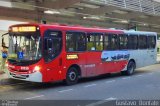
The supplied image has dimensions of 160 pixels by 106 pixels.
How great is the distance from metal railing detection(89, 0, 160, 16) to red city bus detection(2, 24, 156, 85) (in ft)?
25.9

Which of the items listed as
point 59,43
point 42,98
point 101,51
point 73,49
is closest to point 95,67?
point 101,51

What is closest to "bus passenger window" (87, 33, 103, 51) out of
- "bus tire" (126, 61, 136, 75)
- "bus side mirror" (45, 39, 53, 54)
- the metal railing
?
"bus side mirror" (45, 39, 53, 54)

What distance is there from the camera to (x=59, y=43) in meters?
14.7

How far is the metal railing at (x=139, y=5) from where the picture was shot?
26.6 metres

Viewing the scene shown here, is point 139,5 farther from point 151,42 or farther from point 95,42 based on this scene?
point 95,42

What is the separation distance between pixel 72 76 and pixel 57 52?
4.97ft

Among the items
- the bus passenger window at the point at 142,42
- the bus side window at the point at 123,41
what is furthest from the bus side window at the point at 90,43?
the bus passenger window at the point at 142,42

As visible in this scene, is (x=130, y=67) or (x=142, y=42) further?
(x=142, y=42)

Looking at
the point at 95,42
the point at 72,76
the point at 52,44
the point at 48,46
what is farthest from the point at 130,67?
the point at 48,46

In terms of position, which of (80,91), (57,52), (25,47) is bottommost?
(80,91)

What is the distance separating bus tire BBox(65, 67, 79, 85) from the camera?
15.2 m

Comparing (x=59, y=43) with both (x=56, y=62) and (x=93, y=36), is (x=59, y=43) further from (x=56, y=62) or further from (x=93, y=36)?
(x=93, y=36)

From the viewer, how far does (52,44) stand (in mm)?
14328

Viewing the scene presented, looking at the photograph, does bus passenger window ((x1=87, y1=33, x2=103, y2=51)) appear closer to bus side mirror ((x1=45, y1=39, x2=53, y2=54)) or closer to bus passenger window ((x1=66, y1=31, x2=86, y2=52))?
bus passenger window ((x1=66, y1=31, x2=86, y2=52))
